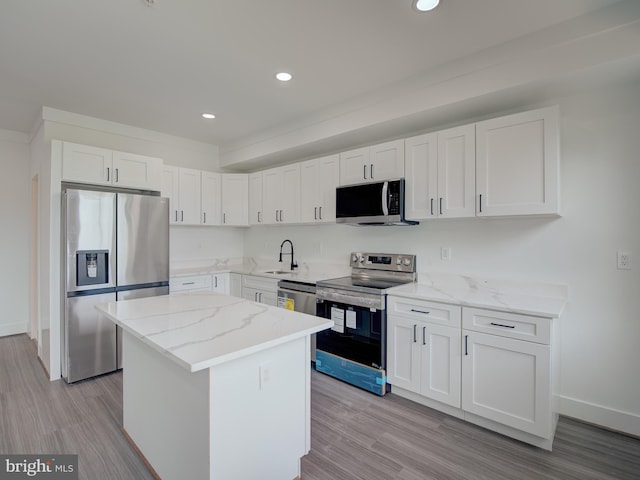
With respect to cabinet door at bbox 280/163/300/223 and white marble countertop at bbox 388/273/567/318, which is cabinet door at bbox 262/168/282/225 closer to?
cabinet door at bbox 280/163/300/223

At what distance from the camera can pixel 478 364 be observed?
2213 mm

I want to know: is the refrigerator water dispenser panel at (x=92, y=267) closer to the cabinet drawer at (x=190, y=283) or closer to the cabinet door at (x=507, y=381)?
the cabinet drawer at (x=190, y=283)

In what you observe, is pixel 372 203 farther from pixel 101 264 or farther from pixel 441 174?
pixel 101 264

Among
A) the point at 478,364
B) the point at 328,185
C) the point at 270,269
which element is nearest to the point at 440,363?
the point at 478,364

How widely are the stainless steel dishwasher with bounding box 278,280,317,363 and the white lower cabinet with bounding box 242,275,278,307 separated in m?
0.13

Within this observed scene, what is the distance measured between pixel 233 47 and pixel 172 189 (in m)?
2.29

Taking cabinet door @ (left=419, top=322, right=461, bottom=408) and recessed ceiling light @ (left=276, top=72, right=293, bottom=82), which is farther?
recessed ceiling light @ (left=276, top=72, right=293, bottom=82)

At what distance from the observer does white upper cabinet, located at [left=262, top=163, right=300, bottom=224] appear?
3.81 meters

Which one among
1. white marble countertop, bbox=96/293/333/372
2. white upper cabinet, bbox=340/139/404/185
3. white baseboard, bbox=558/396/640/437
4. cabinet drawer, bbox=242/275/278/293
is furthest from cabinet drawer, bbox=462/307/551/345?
cabinet drawer, bbox=242/275/278/293

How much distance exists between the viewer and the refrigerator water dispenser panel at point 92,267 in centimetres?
292

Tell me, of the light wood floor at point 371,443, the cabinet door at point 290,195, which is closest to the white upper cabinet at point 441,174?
the cabinet door at point 290,195

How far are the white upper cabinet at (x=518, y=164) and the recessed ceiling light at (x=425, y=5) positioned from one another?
971 mm

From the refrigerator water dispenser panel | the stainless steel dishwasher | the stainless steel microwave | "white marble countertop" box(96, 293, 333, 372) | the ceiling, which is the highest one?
the ceiling

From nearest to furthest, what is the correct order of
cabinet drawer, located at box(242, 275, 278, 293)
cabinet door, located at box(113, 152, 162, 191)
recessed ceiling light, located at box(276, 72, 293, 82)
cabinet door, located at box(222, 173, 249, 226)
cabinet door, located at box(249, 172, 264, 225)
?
recessed ceiling light, located at box(276, 72, 293, 82), cabinet door, located at box(113, 152, 162, 191), cabinet drawer, located at box(242, 275, 278, 293), cabinet door, located at box(249, 172, 264, 225), cabinet door, located at box(222, 173, 249, 226)
